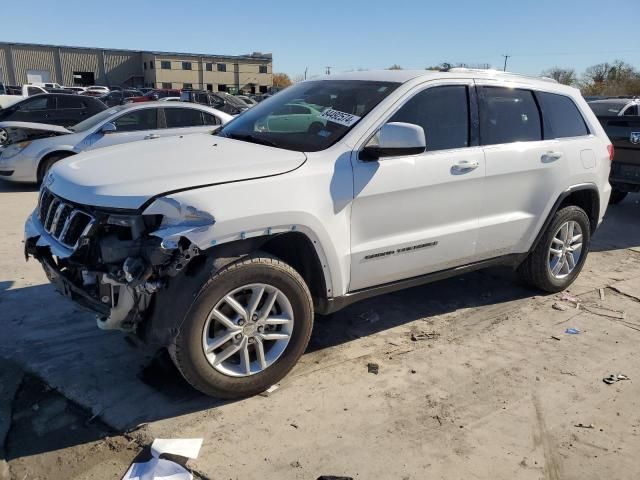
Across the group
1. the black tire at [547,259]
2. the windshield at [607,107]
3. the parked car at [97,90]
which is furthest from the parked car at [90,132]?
the parked car at [97,90]

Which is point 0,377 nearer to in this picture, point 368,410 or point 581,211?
point 368,410

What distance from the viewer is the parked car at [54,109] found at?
39.2 ft

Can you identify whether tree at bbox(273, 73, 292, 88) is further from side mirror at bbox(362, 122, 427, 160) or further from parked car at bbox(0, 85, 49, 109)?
side mirror at bbox(362, 122, 427, 160)

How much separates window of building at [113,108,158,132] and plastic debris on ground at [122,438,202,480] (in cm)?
710

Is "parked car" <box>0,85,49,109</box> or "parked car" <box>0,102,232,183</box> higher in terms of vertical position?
"parked car" <box>0,102,232,183</box>

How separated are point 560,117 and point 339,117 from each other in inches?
89.9

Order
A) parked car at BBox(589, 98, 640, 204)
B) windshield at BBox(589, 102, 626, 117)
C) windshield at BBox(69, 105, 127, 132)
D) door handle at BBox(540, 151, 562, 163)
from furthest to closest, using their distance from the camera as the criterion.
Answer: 1. windshield at BBox(589, 102, 626, 117)
2. windshield at BBox(69, 105, 127, 132)
3. parked car at BBox(589, 98, 640, 204)
4. door handle at BBox(540, 151, 562, 163)

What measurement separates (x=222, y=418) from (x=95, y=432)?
671 millimetres

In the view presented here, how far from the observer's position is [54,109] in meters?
12.0

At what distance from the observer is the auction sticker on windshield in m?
3.52

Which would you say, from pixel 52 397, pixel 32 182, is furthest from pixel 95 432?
pixel 32 182

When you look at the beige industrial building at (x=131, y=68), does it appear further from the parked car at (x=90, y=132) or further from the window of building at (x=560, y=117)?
the window of building at (x=560, y=117)

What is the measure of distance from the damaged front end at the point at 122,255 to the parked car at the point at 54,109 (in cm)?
1005

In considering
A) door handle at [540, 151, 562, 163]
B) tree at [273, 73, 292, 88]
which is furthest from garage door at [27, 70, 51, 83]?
door handle at [540, 151, 562, 163]
